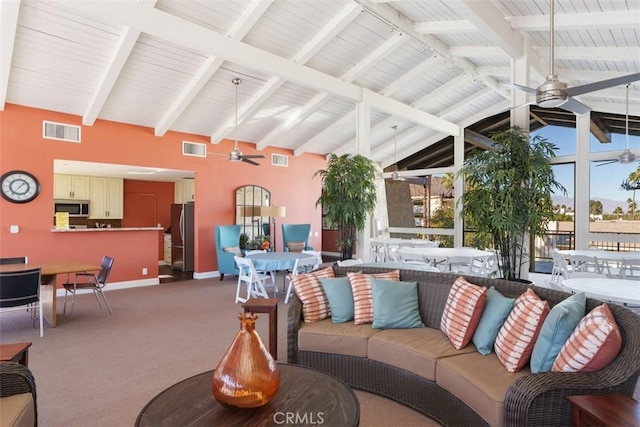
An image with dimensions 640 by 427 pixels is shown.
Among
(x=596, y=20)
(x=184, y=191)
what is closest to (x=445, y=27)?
(x=596, y=20)

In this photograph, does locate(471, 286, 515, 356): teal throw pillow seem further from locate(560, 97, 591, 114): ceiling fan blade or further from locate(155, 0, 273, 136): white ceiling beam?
locate(155, 0, 273, 136): white ceiling beam

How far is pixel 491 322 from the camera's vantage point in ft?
7.45

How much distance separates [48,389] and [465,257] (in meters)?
4.57

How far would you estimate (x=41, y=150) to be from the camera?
5.64 meters

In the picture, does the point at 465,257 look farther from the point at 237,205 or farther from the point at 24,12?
the point at 24,12

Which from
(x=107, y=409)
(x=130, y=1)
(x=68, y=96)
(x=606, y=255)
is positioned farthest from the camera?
(x=68, y=96)

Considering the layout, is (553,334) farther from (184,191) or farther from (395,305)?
(184,191)

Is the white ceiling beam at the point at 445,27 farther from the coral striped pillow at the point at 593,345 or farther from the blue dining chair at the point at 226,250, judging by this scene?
the blue dining chair at the point at 226,250

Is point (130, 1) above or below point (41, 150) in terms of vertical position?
above

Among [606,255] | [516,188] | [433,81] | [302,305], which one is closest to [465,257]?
[516,188]

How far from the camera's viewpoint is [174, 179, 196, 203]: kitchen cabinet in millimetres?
9461

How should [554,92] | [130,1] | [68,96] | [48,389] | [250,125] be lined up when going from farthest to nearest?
[250,125]
[68,96]
[130,1]
[554,92]
[48,389]

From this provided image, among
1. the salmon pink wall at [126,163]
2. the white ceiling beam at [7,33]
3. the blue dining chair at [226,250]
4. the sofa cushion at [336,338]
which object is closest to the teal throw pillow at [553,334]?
the sofa cushion at [336,338]

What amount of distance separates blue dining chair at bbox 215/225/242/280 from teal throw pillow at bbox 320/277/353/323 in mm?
4224
